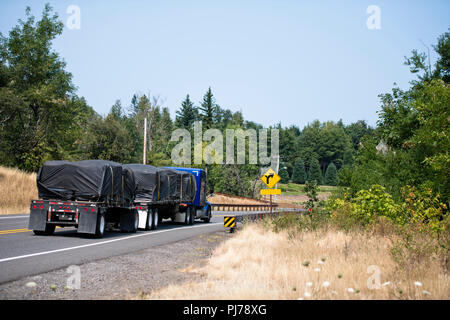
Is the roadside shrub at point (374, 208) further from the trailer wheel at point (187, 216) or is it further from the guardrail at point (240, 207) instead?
the guardrail at point (240, 207)

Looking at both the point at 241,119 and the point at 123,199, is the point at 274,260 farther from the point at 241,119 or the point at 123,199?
the point at 241,119

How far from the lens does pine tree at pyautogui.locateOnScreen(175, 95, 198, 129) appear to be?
11006 cm

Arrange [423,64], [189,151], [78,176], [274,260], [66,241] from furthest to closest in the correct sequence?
[189,151]
[423,64]
[78,176]
[66,241]
[274,260]

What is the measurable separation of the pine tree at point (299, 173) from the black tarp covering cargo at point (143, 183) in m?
104

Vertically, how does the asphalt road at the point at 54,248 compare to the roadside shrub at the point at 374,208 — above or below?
below

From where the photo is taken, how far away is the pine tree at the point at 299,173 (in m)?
123

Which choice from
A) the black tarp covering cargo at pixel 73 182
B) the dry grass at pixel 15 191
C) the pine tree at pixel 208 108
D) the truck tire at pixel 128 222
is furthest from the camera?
the pine tree at pixel 208 108

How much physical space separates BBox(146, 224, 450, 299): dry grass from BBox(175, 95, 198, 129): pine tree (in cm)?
9826

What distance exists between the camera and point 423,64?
32031 millimetres

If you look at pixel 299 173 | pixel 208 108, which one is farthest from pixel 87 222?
pixel 299 173

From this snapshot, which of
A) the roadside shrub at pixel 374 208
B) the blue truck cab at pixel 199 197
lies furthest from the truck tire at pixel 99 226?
the blue truck cab at pixel 199 197

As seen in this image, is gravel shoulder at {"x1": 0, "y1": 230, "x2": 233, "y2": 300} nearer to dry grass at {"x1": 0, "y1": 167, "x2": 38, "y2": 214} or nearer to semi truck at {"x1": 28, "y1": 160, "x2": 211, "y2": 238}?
semi truck at {"x1": 28, "y1": 160, "x2": 211, "y2": 238}
